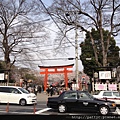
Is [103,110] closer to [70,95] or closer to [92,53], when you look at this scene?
[70,95]

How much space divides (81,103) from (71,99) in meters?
0.72

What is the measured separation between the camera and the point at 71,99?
14.8 m

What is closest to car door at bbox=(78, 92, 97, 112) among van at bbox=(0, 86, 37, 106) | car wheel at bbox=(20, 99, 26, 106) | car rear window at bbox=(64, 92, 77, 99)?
car rear window at bbox=(64, 92, 77, 99)

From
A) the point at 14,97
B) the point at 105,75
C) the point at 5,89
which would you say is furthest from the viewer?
the point at 105,75

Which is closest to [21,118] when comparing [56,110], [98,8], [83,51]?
[56,110]

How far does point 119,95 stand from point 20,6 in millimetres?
28206

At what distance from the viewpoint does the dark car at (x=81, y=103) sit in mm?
14359

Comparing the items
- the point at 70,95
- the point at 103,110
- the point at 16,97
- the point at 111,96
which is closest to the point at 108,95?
the point at 111,96

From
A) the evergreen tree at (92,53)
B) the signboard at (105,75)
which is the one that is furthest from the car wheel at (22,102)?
the evergreen tree at (92,53)

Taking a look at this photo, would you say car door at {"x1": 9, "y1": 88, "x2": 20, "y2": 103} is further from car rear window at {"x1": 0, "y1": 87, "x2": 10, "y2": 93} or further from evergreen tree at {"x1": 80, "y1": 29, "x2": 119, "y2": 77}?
evergreen tree at {"x1": 80, "y1": 29, "x2": 119, "y2": 77}

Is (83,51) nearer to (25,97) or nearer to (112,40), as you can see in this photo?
(112,40)

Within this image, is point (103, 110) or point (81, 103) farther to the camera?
point (81, 103)

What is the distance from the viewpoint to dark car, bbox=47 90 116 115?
14.4m

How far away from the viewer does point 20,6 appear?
4156cm
